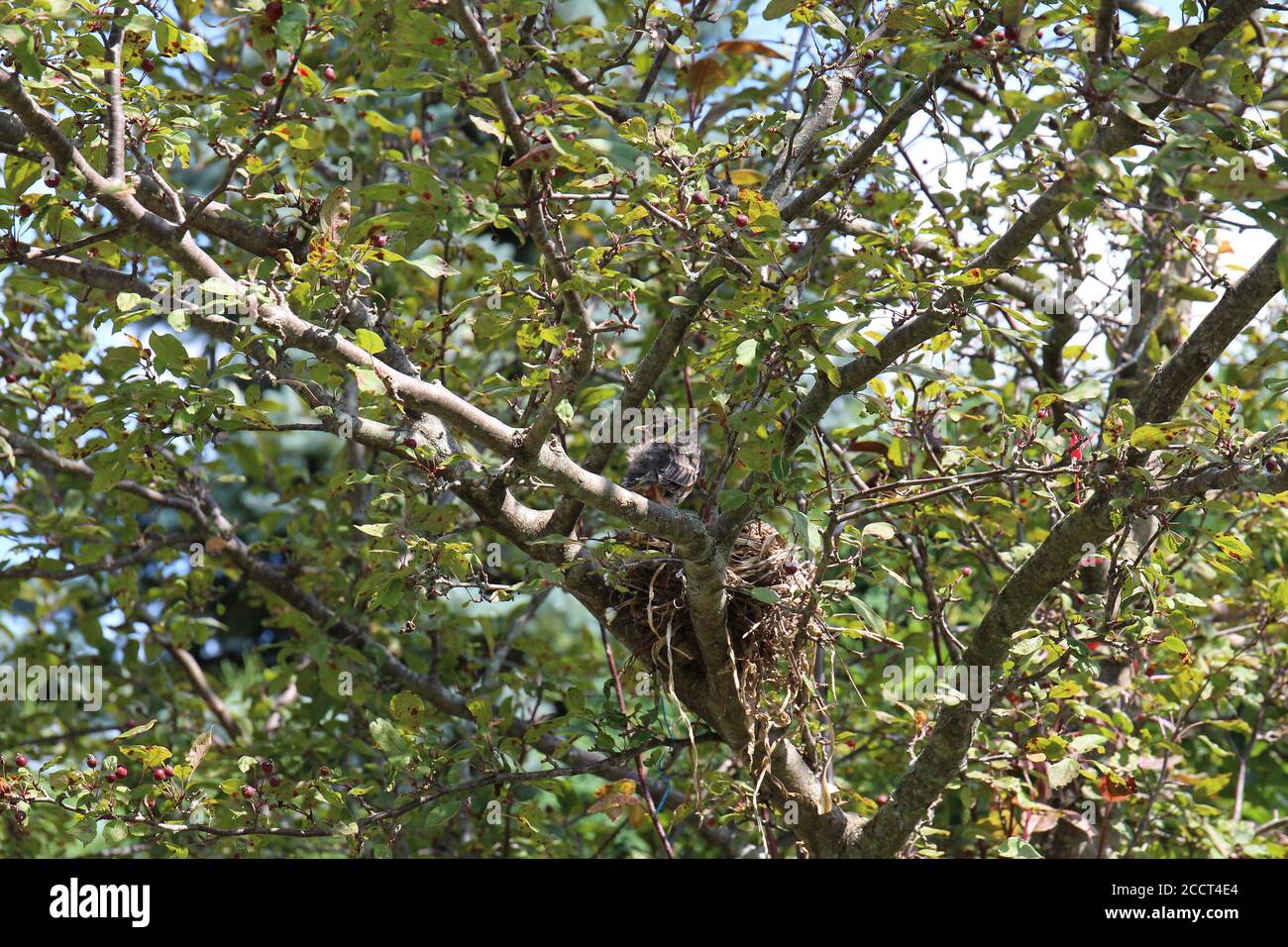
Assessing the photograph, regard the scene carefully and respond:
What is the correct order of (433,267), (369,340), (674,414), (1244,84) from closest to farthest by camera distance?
1. (1244,84)
2. (369,340)
3. (433,267)
4. (674,414)

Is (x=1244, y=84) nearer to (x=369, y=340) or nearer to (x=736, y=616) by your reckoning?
(x=736, y=616)

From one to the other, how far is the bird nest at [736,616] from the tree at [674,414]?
2cm

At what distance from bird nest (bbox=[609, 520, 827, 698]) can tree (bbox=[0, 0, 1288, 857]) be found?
0.02m

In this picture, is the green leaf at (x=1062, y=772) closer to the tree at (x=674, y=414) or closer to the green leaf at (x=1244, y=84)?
the tree at (x=674, y=414)

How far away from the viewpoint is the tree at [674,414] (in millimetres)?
2730

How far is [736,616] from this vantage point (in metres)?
3.50

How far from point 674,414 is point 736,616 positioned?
717 mm

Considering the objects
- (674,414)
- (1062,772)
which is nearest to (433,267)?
(674,414)

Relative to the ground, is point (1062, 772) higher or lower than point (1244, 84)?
lower

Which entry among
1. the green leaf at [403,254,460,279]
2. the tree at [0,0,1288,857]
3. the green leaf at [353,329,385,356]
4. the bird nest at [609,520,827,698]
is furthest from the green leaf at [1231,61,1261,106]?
the green leaf at [353,329,385,356]

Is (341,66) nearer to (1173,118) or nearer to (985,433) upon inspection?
(985,433)

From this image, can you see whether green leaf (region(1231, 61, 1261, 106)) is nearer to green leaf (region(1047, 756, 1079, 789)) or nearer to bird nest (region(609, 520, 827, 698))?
bird nest (region(609, 520, 827, 698))

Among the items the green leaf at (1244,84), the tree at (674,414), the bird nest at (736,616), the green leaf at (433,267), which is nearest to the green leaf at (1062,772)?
the tree at (674,414)

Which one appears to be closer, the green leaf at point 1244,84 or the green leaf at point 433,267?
the green leaf at point 1244,84
